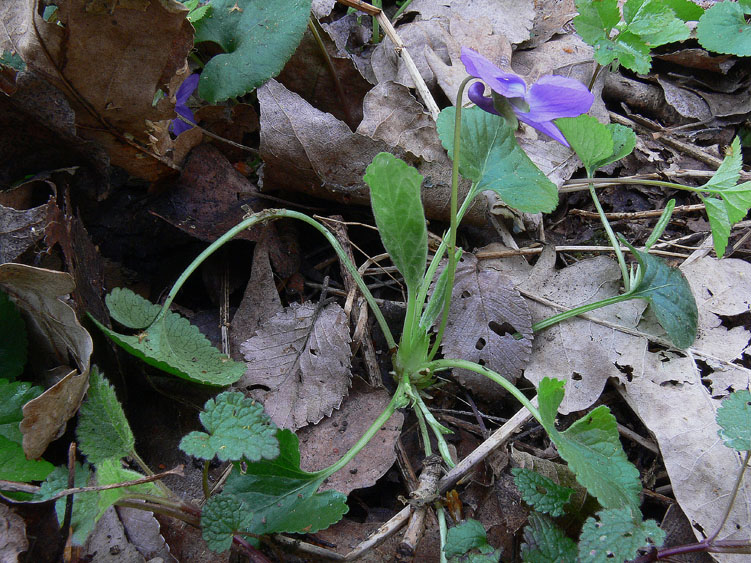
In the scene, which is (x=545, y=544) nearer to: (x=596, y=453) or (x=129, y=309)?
(x=596, y=453)

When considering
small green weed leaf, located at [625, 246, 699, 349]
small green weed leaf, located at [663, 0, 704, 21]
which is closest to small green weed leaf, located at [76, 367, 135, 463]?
small green weed leaf, located at [625, 246, 699, 349]

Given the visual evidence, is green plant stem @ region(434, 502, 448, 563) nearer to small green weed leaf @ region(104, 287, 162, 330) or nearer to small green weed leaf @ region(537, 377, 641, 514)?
small green weed leaf @ region(537, 377, 641, 514)


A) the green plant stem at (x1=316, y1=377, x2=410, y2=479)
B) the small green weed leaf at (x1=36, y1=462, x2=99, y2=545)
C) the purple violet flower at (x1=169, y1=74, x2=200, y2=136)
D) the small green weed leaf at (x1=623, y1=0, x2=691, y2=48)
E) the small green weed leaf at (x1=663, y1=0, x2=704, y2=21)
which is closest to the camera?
the small green weed leaf at (x1=36, y1=462, x2=99, y2=545)

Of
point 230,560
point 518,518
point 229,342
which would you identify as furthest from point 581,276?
point 230,560

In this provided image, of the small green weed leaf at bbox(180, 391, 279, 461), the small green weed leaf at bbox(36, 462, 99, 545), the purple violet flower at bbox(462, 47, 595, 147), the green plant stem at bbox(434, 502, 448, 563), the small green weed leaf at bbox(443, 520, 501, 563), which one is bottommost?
the green plant stem at bbox(434, 502, 448, 563)

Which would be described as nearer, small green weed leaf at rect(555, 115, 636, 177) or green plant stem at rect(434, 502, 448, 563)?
green plant stem at rect(434, 502, 448, 563)
